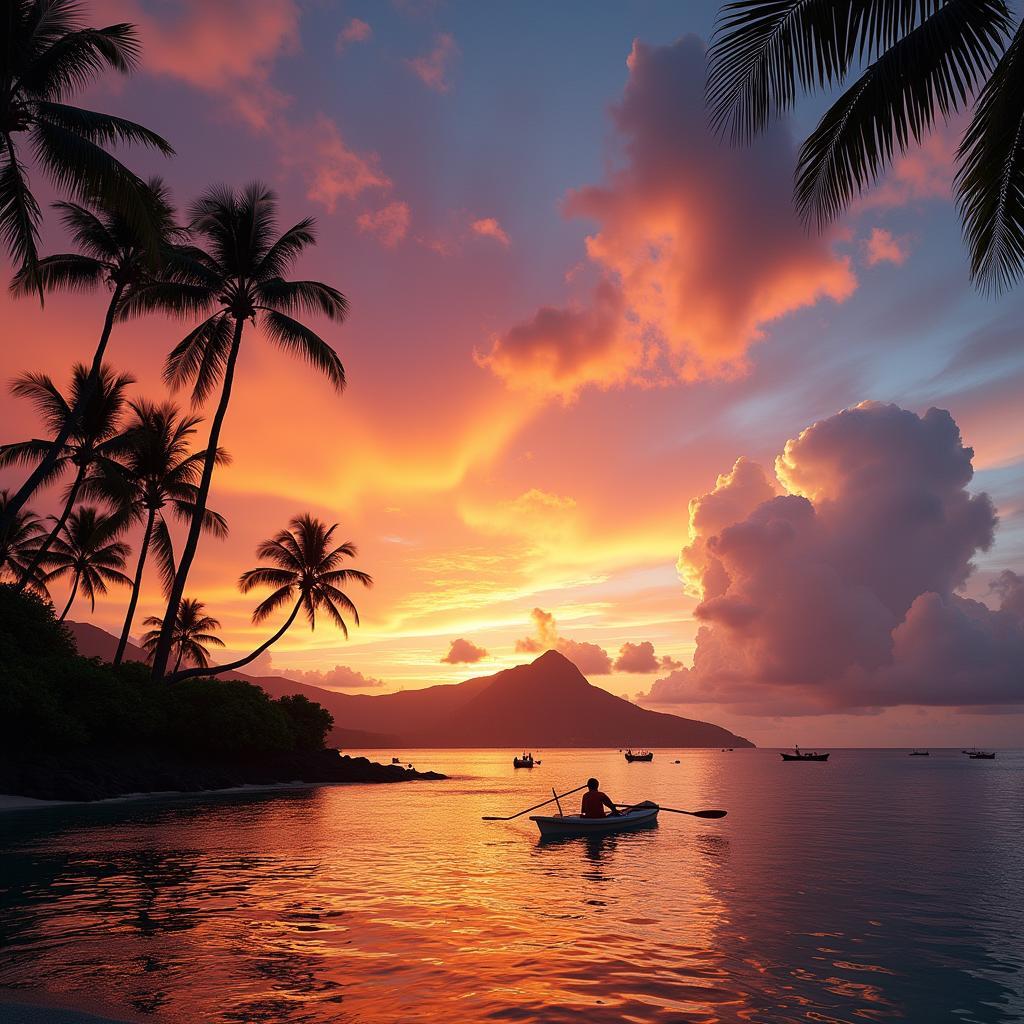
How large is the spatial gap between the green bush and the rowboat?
2363cm

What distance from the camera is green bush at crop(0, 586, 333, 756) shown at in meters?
35.3

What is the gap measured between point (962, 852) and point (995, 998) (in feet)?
64.7

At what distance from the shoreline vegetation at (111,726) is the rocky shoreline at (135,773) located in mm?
66

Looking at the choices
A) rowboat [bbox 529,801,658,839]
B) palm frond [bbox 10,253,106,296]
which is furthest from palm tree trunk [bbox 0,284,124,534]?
rowboat [bbox 529,801,658,839]

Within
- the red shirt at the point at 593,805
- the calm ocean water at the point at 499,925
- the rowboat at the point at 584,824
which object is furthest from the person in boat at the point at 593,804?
the calm ocean water at the point at 499,925

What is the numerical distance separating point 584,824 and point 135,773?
29120 millimetres

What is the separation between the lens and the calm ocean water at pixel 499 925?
9.52 metres

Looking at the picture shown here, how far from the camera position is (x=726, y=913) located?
613 inches

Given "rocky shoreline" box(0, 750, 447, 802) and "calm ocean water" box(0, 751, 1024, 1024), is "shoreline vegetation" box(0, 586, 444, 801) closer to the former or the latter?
"rocky shoreline" box(0, 750, 447, 802)

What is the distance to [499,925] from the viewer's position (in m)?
13.9

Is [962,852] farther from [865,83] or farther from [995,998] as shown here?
[865,83]

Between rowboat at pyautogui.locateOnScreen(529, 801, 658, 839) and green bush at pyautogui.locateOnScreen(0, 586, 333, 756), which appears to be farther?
green bush at pyautogui.locateOnScreen(0, 586, 333, 756)

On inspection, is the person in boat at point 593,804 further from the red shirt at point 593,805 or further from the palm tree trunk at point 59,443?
the palm tree trunk at point 59,443

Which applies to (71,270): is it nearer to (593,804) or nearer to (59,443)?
(59,443)
